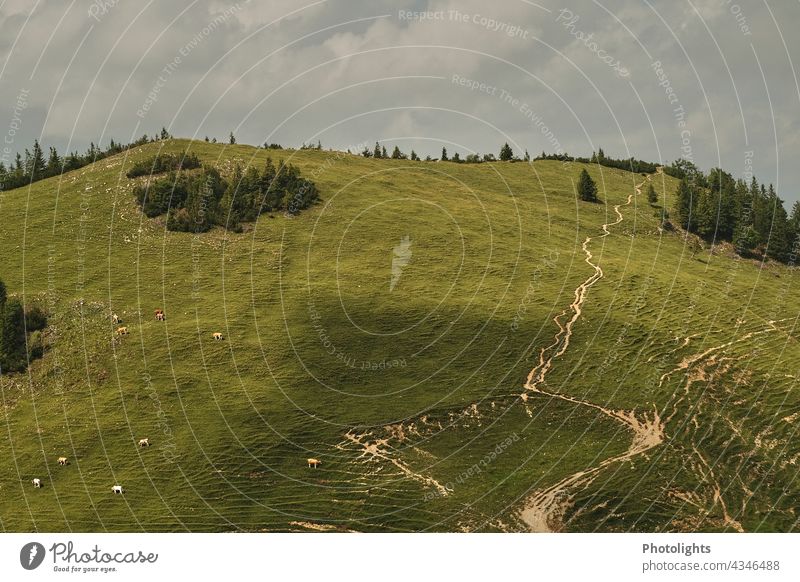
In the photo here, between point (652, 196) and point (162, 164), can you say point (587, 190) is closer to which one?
point (652, 196)

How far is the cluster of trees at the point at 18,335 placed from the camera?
290ft

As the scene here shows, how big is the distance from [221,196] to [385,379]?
5236 centimetres

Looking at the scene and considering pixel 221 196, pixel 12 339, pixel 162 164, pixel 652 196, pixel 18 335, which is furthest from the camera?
pixel 652 196

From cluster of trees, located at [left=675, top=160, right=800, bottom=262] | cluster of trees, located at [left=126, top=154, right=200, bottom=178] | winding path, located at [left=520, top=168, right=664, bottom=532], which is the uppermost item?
cluster of trees, located at [left=126, top=154, right=200, bottom=178]

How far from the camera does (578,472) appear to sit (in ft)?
235

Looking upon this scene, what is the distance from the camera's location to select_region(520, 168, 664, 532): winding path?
6662 cm

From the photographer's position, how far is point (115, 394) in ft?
270

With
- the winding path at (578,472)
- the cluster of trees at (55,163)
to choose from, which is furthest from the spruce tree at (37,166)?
the winding path at (578,472)

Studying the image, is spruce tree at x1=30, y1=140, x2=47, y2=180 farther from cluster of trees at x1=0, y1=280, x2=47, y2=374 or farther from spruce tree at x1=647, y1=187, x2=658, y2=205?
spruce tree at x1=647, y1=187, x2=658, y2=205

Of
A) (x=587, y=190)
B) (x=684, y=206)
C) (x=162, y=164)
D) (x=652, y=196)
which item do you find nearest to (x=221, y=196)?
(x=162, y=164)

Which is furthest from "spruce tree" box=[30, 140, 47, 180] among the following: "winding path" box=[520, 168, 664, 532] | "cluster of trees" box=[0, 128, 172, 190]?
"winding path" box=[520, 168, 664, 532]

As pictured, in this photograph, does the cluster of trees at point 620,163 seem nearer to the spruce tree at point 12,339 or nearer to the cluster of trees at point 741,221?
the cluster of trees at point 741,221

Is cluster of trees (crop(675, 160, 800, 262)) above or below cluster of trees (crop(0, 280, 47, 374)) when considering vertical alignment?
above

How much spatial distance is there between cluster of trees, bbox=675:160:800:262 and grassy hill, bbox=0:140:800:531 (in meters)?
17.5
